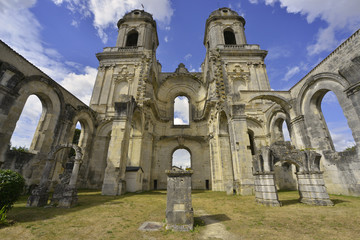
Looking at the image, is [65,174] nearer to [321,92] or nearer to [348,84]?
[348,84]

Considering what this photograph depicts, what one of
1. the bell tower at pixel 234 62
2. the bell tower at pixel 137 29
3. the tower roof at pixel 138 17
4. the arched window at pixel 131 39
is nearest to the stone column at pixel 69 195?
the bell tower at pixel 234 62

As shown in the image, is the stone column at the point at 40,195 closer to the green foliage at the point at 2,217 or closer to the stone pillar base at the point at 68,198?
the stone pillar base at the point at 68,198

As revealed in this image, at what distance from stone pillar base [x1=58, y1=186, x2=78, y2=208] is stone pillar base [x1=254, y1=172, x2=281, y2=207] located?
790cm

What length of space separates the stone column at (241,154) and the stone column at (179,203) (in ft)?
23.1

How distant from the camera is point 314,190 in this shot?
6590 millimetres

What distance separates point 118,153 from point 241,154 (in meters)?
8.14

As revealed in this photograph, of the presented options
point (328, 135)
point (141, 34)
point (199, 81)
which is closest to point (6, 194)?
point (328, 135)

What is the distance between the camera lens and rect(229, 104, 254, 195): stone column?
10000mm

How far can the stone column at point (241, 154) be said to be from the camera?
10.0 meters

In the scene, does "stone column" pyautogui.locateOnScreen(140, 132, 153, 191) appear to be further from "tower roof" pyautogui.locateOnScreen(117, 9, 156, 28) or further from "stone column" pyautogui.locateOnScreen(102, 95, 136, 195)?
"tower roof" pyautogui.locateOnScreen(117, 9, 156, 28)

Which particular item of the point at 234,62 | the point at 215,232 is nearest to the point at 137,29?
the point at 234,62

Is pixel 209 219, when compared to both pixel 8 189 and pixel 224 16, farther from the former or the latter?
pixel 224 16

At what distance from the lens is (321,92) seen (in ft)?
37.0

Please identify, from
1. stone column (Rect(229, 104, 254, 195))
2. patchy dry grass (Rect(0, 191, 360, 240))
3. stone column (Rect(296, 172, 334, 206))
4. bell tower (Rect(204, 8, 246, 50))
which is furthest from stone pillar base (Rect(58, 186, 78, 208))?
bell tower (Rect(204, 8, 246, 50))
